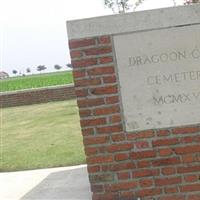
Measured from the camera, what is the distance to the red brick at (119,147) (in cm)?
585

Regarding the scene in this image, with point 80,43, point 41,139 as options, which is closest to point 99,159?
point 80,43

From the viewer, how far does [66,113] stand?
1848 cm

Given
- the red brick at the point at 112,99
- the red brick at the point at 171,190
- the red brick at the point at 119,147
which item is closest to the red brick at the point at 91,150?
the red brick at the point at 119,147

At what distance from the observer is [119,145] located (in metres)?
5.86

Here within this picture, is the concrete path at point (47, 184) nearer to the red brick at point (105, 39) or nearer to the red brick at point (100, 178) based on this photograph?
the red brick at point (100, 178)

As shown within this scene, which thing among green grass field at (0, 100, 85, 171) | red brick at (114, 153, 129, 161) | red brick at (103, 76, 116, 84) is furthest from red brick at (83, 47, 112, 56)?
green grass field at (0, 100, 85, 171)

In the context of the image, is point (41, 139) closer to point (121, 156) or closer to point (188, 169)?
point (121, 156)

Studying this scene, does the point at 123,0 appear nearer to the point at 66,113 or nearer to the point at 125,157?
the point at 66,113

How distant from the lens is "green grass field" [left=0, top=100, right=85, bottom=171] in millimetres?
→ 10172

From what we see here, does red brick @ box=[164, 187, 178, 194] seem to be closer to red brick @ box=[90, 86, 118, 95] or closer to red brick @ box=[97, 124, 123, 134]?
red brick @ box=[97, 124, 123, 134]

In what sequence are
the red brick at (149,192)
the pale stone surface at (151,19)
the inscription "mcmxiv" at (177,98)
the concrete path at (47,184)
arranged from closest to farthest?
the pale stone surface at (151,19), the inscription "mcmxiv" at (177,98), the red brick at (149,192), the concrete path at (47,184)

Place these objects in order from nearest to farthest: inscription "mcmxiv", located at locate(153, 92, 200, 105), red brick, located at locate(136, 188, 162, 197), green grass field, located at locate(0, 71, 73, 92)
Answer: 1. inscription "mcmxiv", located at locate(153, 92, 200, 105)
2. red brick, located at locate(136, 188, 162, 197)
3. green grass field, located at locate(0, 71, 73, 92)

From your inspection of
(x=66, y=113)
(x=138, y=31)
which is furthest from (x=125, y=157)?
(x=66, y=113)

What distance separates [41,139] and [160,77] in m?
7.69
